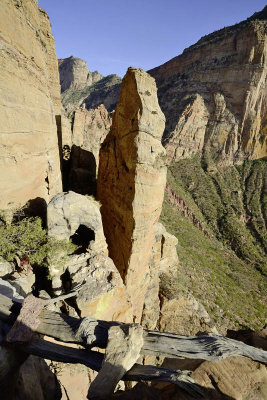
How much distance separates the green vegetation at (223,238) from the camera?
27000 millimetres

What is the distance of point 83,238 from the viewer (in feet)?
38.0

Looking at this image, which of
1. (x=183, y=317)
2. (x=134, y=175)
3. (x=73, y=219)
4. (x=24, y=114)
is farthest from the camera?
(x=183, y=317)

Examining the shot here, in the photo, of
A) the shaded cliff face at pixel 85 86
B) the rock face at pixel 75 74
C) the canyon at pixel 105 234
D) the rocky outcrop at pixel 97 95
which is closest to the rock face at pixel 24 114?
the canyon at pixel 105 234

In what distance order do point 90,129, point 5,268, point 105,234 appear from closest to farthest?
point 5,268
point 105,234
point 90,129

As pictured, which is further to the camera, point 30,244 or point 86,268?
point 86,268

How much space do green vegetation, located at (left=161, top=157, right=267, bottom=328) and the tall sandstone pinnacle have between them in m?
8.60

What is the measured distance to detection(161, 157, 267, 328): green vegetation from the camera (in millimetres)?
27000

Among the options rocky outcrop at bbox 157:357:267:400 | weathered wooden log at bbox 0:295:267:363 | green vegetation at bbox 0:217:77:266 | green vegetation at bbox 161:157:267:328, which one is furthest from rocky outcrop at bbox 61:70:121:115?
rocky outcrop at bbox 157:357:267:400

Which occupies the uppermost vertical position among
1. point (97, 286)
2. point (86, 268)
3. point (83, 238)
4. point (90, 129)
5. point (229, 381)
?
point (90, 129)

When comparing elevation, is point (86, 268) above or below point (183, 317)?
above

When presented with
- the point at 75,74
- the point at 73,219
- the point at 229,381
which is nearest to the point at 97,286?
the point at 73,219

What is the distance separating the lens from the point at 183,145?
73.9 metres

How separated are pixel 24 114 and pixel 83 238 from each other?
786 cm

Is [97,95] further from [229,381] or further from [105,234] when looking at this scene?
[229,381]
